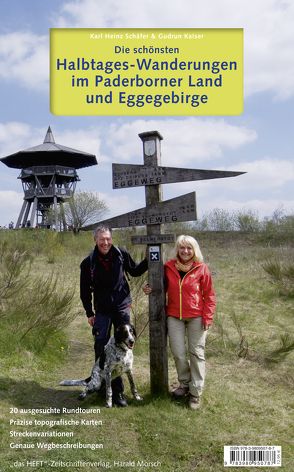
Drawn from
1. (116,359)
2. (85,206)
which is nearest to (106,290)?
(116,359)

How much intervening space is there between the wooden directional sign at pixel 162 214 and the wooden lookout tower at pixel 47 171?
121 feet

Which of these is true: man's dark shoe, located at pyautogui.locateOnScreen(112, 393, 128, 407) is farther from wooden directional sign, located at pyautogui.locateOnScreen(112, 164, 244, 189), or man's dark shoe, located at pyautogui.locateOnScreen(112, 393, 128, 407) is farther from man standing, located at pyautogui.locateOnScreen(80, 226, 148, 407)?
wooden directional sign, located at pyautogui.locateOnScreen(112, 164, 244, 189)

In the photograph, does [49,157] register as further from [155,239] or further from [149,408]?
[149,408]

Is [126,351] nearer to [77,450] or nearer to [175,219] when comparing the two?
[77,450]

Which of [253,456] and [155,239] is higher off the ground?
[155,239]

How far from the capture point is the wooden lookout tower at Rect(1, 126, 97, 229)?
40875 mm

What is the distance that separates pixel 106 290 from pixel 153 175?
4.01ft

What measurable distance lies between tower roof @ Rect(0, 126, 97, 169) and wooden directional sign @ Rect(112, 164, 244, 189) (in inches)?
1462

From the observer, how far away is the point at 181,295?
4.14 m

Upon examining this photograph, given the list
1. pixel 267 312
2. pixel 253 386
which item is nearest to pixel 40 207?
pixel 267 312

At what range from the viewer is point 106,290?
4234 mm

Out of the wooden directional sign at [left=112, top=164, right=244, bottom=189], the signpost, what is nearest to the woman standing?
the signpost

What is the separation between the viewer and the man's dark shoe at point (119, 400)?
4.13 metres

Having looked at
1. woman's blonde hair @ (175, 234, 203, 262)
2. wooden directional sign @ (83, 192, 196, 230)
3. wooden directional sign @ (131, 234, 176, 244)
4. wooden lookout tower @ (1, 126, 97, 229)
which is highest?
wooden lookout tower @ (1, 126, 97, 229)
